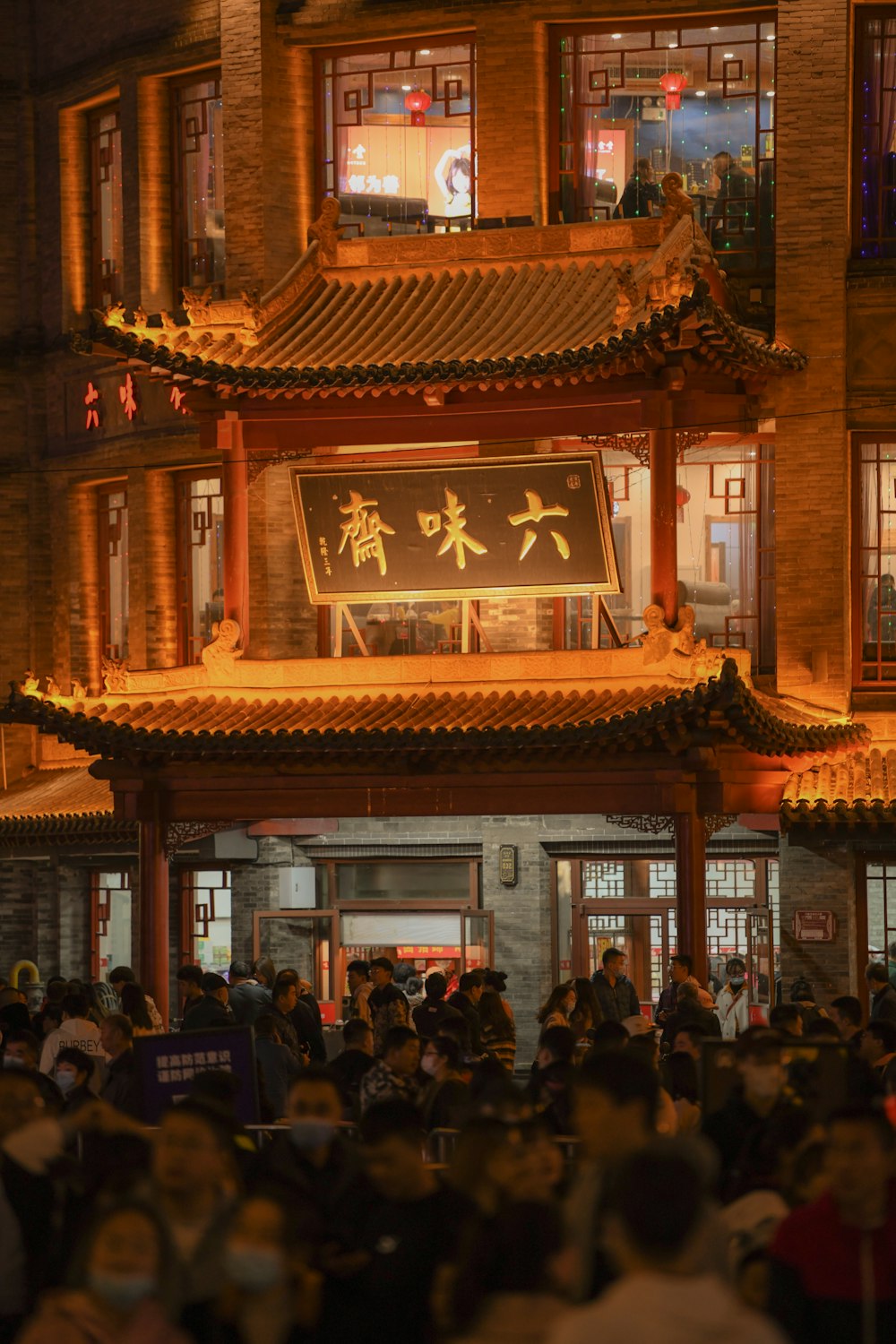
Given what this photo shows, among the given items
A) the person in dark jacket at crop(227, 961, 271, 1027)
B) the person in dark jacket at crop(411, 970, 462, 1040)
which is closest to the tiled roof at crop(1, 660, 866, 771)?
the person in dark jacket at crop(227, 961, 271, 1027)

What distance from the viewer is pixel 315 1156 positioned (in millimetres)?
8078

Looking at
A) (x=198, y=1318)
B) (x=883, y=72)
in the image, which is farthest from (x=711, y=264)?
(x=198, y=1318)

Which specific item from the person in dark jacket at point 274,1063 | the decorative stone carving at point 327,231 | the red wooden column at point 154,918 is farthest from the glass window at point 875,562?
the person in dark jacket at point 274,1063

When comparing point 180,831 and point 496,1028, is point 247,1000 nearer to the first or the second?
point 496,1028

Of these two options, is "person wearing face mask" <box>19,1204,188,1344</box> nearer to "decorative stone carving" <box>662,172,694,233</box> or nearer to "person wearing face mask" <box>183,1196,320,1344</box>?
"person wearing face mask" <box>183,1196,320,1344</box>

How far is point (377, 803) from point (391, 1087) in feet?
28.6

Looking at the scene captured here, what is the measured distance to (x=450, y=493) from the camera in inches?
766

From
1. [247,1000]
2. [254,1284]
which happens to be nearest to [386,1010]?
[247,1000]

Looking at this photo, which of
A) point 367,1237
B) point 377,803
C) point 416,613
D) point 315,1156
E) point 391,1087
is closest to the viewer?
point 367,1237

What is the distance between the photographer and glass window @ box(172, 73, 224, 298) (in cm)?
2378

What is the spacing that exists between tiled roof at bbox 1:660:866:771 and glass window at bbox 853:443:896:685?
144cm

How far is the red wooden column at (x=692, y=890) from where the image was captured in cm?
1781

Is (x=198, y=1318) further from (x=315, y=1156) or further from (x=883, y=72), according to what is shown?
(x=883, y=72)

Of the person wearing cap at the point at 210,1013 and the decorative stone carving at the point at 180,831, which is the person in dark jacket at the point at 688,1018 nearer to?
the person wearing cap at the point at 210,1013
